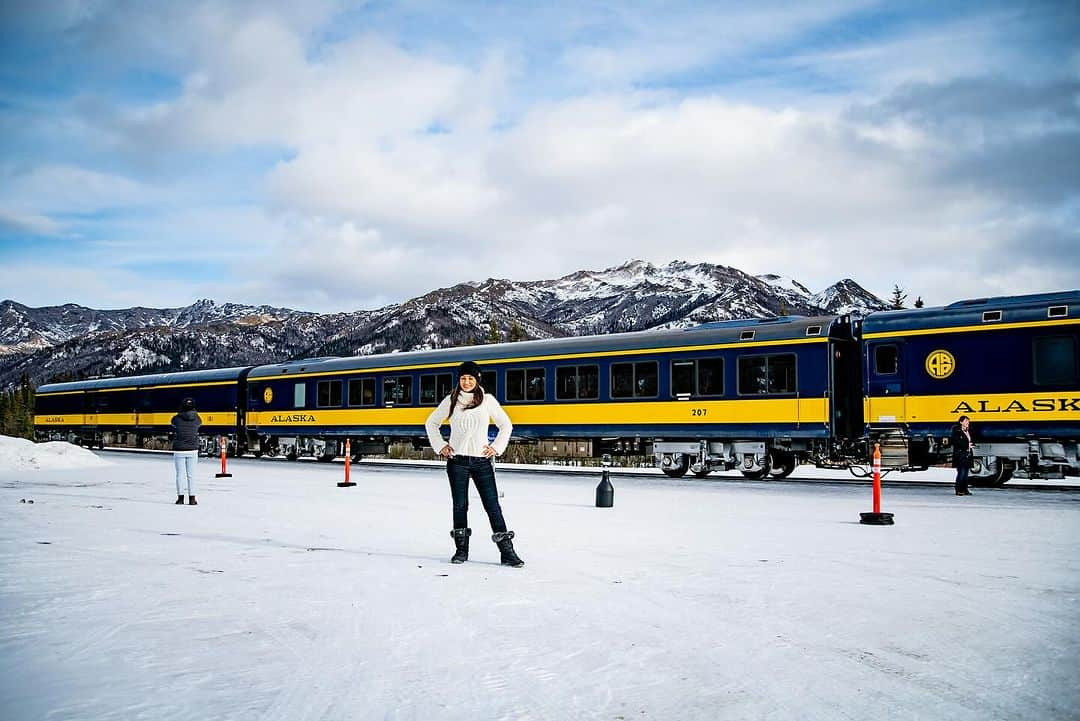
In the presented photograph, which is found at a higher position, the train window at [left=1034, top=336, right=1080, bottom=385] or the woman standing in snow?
the train window at [left=1034, top=336, right=1080, bottom=385]

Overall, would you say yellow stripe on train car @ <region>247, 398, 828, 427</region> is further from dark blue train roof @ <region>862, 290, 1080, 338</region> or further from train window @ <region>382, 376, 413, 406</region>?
dark blue train roof @ <region>862, 290, 1080, 338</region>

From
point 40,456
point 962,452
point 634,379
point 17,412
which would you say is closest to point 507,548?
point 962,452

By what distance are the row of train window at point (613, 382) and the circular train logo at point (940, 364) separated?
3007mm

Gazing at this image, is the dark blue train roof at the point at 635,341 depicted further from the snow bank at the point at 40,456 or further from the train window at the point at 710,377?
the snow bank at the point at 40,456

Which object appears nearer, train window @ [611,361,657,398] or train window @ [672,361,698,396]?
train window @ [672,361,698,396]

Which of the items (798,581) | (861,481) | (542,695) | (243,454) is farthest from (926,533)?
(243,454)

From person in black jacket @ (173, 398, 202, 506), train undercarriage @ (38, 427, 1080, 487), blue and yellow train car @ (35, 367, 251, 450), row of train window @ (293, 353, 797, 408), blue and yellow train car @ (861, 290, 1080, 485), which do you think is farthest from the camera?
blue and yellow train car @ (35, 367, 251, 450)

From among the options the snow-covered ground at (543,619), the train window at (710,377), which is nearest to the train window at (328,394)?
the train window at (710,377)

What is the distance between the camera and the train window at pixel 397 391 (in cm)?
3089

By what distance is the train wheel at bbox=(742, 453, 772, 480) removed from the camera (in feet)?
76.2

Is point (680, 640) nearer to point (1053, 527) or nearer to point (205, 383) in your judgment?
point (1053, 527)

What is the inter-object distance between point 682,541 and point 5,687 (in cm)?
769

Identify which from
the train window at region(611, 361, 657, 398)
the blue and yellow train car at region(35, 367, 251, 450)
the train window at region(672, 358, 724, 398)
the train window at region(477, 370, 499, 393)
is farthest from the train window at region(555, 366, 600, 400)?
the blue and yellow train car at region(35, 367, 251, 450)

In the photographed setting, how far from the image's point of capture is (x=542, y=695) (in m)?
4.95
